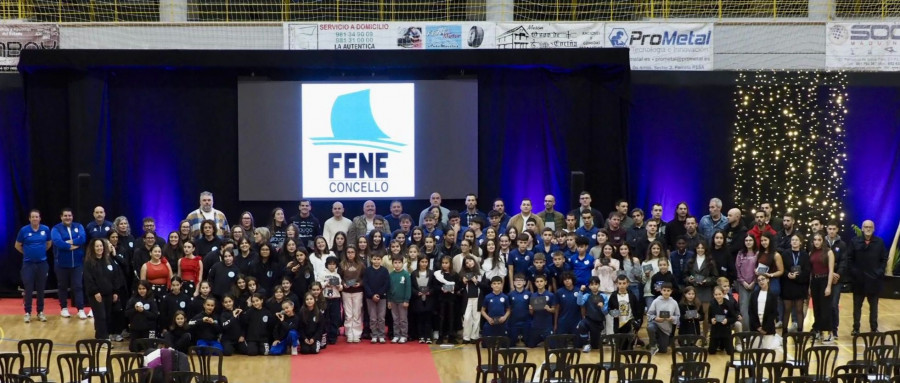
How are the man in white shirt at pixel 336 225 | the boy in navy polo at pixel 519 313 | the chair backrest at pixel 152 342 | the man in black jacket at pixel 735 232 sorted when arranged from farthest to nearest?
the man in white shirt at pixel 336 225 → the man in black jacket at pixel 735 232 → the boy in navy polo at pixel 519 313 → the chair backrest at pixel 152 342

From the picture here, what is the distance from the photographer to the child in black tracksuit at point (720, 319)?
13.7 m

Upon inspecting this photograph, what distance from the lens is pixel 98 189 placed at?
16.9 m

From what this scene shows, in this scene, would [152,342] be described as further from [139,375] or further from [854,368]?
[854,368]

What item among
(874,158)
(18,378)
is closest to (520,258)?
(18,378)

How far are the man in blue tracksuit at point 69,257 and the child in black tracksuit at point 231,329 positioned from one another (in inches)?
109

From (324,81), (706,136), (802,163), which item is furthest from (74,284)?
(802,163)

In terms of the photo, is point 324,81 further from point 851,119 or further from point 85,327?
point 851,119

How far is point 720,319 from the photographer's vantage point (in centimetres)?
1361

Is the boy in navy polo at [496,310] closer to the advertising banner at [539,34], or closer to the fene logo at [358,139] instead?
the fene logo at [358,139]

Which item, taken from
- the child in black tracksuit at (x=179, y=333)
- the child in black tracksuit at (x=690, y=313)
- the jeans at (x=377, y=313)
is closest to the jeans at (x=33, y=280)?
the child in black tracksuit at (x=179, y=333)

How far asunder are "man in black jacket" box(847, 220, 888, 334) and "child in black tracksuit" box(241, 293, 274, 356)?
295 inches

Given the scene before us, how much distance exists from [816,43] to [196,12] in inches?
393

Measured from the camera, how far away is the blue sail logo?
680 inches

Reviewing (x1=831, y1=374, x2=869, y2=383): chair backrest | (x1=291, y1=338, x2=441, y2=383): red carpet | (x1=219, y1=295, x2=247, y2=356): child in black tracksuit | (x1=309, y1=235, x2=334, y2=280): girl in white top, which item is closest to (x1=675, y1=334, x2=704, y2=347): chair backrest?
(x1=831, y1=374, x2=869, y2=383): chair backrest
